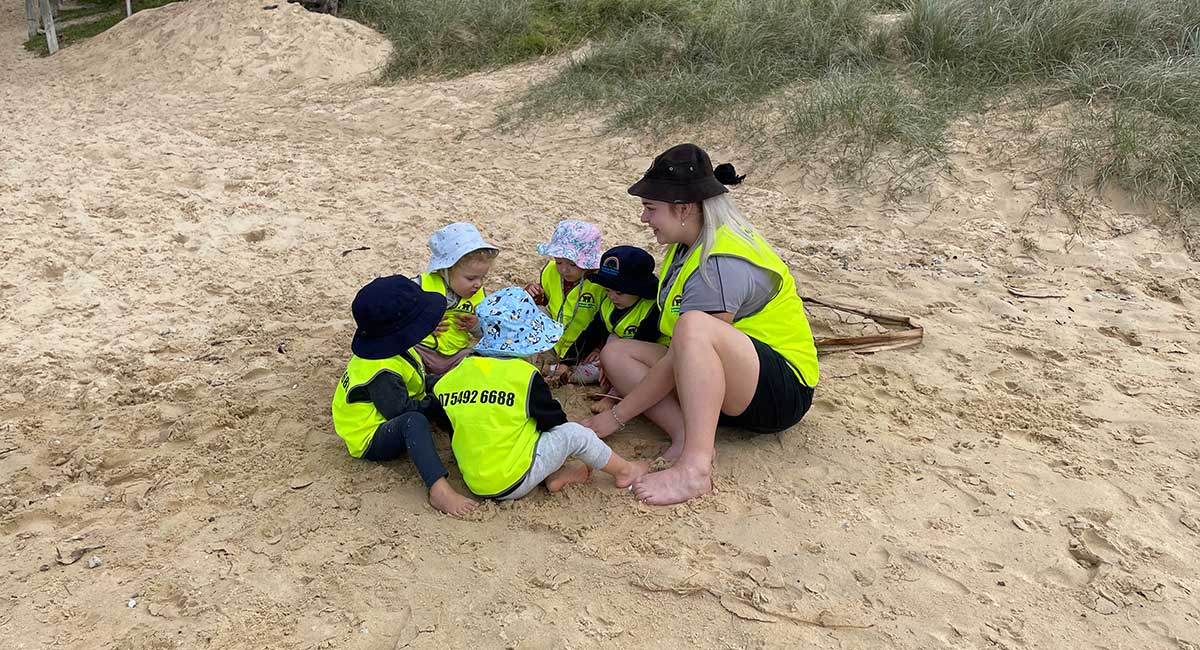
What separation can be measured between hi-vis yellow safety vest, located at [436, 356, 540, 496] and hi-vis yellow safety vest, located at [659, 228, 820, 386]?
0.59 metres

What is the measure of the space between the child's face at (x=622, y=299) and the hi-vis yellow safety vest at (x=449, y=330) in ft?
1.85

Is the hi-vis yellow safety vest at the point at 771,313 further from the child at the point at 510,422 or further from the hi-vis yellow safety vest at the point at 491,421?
the hi-vis yellow safety vest at the point at 491,421

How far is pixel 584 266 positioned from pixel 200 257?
251cm

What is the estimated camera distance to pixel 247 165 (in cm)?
642

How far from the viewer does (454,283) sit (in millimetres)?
3473

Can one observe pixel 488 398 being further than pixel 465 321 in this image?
No

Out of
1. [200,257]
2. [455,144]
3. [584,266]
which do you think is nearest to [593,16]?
[455,144]

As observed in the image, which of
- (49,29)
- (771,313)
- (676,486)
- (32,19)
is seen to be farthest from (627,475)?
(32,19)

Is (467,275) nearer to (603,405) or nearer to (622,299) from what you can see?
(622,299)

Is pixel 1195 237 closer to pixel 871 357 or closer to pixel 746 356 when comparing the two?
pixel 871 357

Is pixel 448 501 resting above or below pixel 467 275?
below

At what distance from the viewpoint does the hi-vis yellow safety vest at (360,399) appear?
113 inches

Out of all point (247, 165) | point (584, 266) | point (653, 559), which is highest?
point (584, 266)

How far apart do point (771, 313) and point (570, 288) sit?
1128 millimetres
